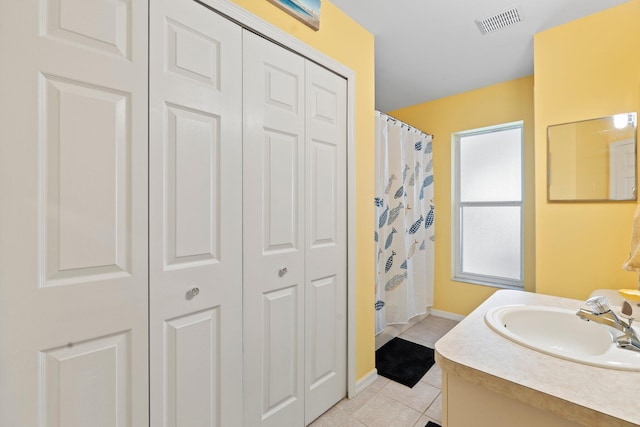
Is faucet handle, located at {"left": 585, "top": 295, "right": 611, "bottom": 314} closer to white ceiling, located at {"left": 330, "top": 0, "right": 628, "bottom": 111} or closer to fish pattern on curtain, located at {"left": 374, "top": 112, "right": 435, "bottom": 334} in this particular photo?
fish pattern on curtain, located at {"left": 374, "top": 112, "right": 435, "bottom": 334}

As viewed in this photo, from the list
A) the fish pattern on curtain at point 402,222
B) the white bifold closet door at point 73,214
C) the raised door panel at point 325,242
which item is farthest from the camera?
the fish pattern on curtain at point 402,222

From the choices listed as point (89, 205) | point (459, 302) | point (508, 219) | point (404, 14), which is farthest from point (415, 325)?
point (89, 205)

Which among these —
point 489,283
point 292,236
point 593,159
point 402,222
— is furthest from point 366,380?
point 593,159

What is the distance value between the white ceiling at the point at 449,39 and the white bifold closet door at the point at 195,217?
43.0 inches

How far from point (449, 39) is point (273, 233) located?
1979 mm

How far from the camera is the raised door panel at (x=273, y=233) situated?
4.29 feet

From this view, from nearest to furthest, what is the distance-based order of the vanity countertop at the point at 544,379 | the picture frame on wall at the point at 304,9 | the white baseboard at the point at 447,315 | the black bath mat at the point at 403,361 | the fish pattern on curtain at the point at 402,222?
the vanity countertop at the point at 544,379
the picture frame on wall at the point at 304,9
the black bath mat at the point at 403,361
the fish pattern on curtain at the point at 402,222
the white baseboard at the point at 447,315

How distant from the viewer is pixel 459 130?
3.05 metres

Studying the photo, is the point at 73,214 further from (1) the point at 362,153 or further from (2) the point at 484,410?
(1) the point at 362,153

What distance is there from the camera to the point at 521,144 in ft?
9.11

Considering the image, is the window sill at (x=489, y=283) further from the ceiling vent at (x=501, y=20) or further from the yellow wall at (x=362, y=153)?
the ceiling vent at (x=501, y=20)

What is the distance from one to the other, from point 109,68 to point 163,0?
1.15 feet

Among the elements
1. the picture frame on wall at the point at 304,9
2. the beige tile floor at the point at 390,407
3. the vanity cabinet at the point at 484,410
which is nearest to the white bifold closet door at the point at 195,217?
the picture frame on wall at the point at 304,9

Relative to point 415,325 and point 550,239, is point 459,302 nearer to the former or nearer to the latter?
point 415,325
